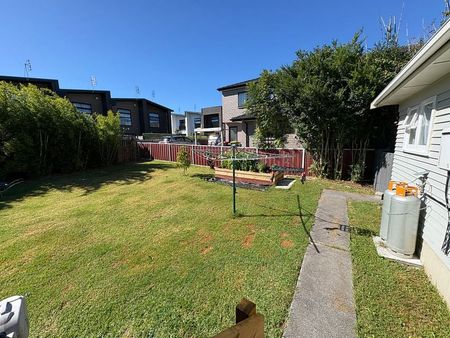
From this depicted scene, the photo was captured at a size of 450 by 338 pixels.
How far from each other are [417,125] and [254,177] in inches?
182

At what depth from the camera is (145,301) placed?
8.18ft

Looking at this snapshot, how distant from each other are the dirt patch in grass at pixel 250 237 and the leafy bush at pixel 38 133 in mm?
9918

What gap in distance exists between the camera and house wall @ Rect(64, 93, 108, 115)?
61.4 feet

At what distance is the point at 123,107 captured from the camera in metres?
23.8

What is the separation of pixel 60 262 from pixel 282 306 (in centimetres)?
331

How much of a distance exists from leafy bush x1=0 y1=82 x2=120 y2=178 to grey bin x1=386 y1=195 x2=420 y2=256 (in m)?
12.1

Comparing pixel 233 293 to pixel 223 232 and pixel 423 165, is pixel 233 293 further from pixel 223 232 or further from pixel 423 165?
pixel 423 165

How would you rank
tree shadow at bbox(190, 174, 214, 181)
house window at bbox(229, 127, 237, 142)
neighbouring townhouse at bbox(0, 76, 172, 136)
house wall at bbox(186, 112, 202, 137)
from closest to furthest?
1. tree shadow at bbox(190, 174, 214, 181)
2. neighbouring townhouse at bbox(0, 76, 172, 136)
3. house window at bbox(229, 127, 237, 142)
4. house wall at bbox(186, 112, 202, 137)

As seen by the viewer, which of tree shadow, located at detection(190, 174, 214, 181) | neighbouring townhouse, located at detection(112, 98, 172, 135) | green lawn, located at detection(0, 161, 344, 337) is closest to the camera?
green lawn, located at detection(0, 161, 344, 337)

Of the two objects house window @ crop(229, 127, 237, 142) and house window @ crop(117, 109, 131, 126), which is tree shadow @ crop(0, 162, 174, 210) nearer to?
house window @ crop(229, 127, 237, 142)

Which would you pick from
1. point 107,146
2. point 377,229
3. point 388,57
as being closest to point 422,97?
point 377,229

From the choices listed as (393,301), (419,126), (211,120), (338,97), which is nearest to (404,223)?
(393,301)

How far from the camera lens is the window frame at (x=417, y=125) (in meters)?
3.42

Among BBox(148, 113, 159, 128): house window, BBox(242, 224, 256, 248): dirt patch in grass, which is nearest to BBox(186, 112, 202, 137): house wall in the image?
BBox(148, 113, 159, 128): house window
